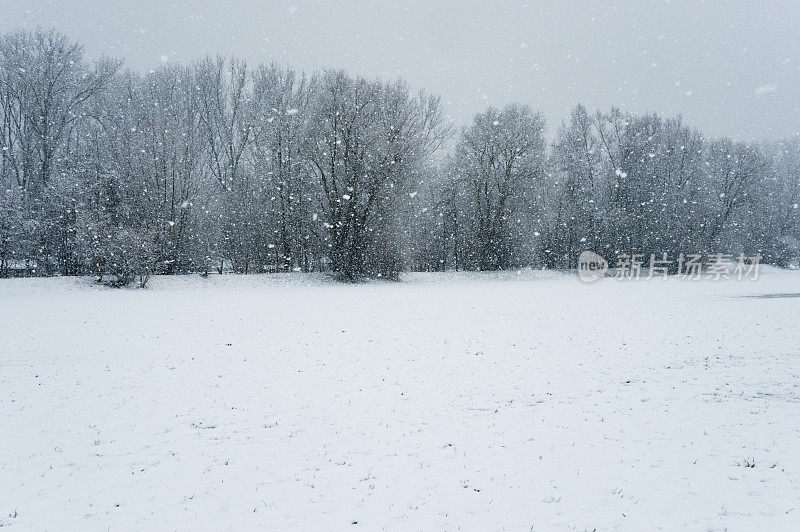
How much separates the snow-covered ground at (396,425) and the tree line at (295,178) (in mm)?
14570

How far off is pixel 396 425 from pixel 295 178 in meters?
31.0

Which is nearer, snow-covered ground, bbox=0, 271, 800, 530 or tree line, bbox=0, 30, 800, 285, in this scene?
snow-covered ground, bbox=0, 271, 800, 530

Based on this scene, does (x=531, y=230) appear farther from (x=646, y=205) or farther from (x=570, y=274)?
(x=646, y=205)

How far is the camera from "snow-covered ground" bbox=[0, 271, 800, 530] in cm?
526

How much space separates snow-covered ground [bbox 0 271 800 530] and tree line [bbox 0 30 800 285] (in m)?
14.6

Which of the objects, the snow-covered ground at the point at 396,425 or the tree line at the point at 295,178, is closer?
the snow-covered ground at the point at 396,425

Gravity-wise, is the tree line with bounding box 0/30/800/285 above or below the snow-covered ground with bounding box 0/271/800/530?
above

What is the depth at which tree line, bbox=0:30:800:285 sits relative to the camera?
94.4 feet

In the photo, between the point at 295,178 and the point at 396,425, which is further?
the point at 295,178

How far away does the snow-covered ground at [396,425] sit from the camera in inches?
207

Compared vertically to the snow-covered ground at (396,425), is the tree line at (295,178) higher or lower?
higher

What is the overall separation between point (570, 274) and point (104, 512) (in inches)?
1688

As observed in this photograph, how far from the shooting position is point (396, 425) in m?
7.75

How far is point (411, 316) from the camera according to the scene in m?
18.8
